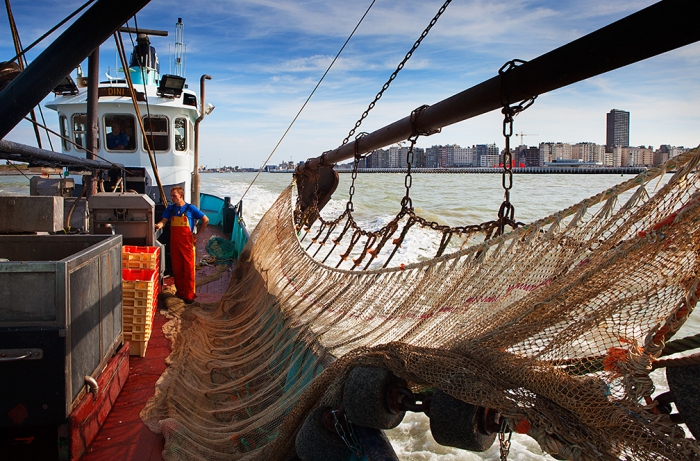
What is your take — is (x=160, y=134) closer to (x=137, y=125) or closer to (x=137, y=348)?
(x=137, y=125)

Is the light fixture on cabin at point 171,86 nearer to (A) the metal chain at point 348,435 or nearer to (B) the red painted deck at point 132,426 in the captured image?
(B) the red painted deck at point 132,426

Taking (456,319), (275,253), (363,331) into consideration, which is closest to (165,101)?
(275,253)

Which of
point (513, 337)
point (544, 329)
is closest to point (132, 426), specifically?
point (513, 337)

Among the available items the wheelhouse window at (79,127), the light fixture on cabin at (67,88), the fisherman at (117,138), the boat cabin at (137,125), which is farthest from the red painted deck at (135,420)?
the wheelhouse window at (79,127)

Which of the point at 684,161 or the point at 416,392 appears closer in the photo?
the point at 684,161

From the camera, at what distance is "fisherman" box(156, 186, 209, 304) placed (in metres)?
6.46

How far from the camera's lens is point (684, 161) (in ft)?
4.50

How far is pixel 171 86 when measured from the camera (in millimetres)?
10125

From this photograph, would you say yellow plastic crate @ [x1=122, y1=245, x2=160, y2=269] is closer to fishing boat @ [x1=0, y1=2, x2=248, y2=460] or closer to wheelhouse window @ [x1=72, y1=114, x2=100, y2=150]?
fishing boat @ [x1=0, y1=2, x2=248, y2=460]

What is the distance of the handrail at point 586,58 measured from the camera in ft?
5.84

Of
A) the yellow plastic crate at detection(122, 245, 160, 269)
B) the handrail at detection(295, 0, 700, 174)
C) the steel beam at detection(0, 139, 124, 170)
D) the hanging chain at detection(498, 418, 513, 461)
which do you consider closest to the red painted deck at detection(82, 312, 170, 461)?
the yellow plastic crate at detection(122, 245, 160, 269)

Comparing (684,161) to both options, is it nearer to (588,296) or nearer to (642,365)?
(588,296)

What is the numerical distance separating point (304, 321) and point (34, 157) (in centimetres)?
239

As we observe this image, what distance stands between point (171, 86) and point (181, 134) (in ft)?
4.19
